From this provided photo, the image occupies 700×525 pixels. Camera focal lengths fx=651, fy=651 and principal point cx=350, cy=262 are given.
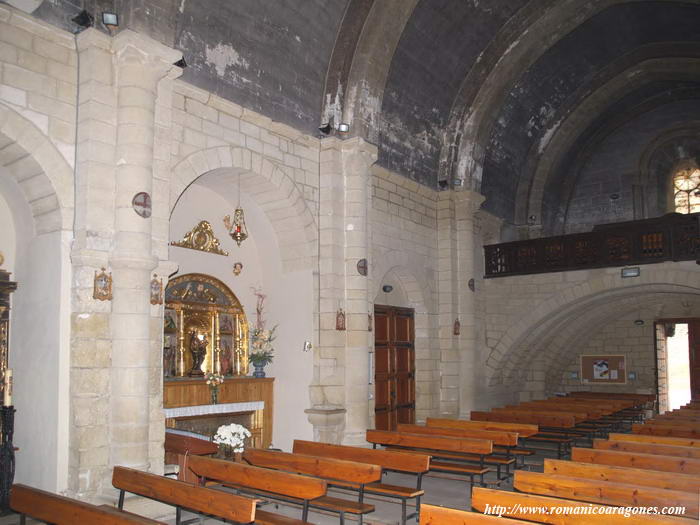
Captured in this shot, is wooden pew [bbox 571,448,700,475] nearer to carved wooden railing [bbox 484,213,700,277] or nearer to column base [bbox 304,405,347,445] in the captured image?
column base [bbox 304,405,347,445]

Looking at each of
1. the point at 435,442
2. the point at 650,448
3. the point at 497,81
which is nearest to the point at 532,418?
the point at 435,442

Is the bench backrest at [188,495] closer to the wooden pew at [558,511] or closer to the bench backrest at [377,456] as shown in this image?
the wooden pew at [558,511]

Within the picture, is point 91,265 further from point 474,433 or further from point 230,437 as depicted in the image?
point 474,433

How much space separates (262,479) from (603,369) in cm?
1516

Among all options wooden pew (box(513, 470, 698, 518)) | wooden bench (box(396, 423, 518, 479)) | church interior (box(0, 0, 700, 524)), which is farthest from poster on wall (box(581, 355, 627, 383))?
wooden pew (box(513, 470, 698, 518))

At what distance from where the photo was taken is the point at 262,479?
248 inches

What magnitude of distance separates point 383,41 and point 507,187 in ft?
23.7

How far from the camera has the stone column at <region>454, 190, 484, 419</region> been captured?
47.4ft

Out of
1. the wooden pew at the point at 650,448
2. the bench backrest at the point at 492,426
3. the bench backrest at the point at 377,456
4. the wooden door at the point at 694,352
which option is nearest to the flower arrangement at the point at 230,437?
the bench backrest at the point at 377,456

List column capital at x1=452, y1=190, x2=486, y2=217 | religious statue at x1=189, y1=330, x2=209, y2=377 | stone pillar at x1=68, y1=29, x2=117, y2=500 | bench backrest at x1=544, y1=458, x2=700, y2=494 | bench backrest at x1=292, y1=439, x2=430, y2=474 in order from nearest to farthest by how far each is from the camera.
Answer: bench backrest at x1=544, y1=458, x2=700, y2=494, bench backrest at x1=292, y1=439, x2=430, y2=474, stone pillar at x1=68, y1=29, x2=117, y2=500, religious statue at x1=189, y1=330, x2=209, y2=377, column capital at x1=452, y1=190, x2=486, y2=217

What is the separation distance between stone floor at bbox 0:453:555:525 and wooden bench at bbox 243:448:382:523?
56 centimetres

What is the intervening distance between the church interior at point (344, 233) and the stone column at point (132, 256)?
3 cm

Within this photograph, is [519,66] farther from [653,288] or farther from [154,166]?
[154,166]

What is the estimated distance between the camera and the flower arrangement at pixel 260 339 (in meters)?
11.2
